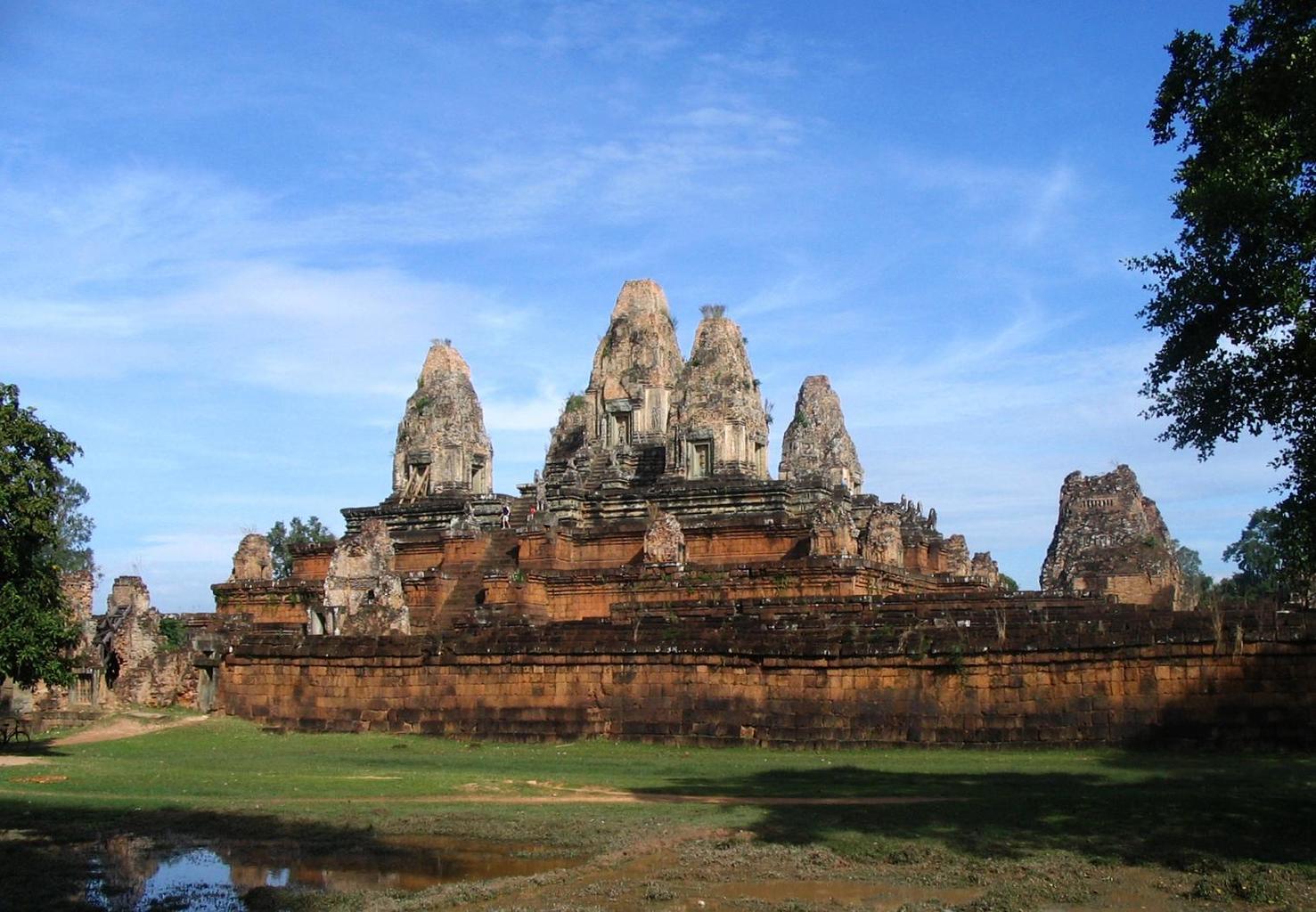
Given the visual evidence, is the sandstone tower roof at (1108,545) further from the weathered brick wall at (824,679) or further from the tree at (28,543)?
the tree at (28,543)

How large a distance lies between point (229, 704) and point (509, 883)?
16582 mm

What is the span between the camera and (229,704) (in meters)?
26.8

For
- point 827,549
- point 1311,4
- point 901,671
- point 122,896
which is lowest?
point 122,896

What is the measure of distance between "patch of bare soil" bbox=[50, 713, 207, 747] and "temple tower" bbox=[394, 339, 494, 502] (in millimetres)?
19511

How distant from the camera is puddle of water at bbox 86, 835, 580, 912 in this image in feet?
37.7

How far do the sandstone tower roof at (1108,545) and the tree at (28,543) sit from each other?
26.8 m

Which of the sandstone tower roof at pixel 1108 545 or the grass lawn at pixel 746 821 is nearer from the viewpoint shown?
the grass lawn at pixel 746 821

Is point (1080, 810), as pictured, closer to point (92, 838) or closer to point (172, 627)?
point (92, 838)

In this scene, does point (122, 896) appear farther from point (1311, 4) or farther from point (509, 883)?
point (1311, 4)

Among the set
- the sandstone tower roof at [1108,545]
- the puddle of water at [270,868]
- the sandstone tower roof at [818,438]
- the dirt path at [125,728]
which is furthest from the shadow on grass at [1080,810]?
the sandstone tower roof at [818,438]

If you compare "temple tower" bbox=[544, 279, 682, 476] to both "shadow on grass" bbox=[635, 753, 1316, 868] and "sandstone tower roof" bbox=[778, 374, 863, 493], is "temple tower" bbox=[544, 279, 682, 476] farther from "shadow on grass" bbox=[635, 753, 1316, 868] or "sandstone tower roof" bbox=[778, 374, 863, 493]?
"shadow on grass" bbox=[635, 753, 1316, 868]

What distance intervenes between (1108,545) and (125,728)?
93.7 ft

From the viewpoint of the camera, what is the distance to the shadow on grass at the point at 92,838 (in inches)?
454

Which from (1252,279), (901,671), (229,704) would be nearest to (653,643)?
(901,671)
